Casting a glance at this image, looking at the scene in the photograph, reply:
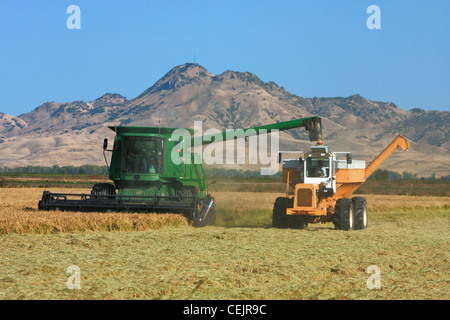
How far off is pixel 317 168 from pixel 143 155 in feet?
19.2

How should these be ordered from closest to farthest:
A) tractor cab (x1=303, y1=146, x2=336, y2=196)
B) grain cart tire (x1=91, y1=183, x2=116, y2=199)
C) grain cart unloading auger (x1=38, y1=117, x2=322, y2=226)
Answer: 1. grain cart unloading auger (x1=38, y1=117, x2=322, y2=226)
2. tractor cab (x1=303, y1=146, x2=336, y2=196)
3. grain cart tire (x1=91, y1=183, x2=116, y2=199)

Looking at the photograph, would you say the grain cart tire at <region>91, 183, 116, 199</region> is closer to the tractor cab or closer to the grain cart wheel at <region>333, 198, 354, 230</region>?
the tractor cab

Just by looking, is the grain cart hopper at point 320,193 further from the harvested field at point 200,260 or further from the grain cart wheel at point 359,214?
the harvested field at point 200,260

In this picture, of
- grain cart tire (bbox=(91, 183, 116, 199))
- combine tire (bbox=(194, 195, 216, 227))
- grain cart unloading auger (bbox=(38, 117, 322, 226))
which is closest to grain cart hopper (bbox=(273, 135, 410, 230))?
grain cart unloading auger (bbox=(38, 117, 322, 226))

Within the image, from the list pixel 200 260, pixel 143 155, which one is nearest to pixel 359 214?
pixel 143 155

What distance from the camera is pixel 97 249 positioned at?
45.4ft

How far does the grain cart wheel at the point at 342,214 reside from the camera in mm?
19469

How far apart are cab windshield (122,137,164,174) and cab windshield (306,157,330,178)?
4.93 metres

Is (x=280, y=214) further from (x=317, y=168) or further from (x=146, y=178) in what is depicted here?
(x=146, y=178)

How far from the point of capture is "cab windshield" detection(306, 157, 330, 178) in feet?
66.2
